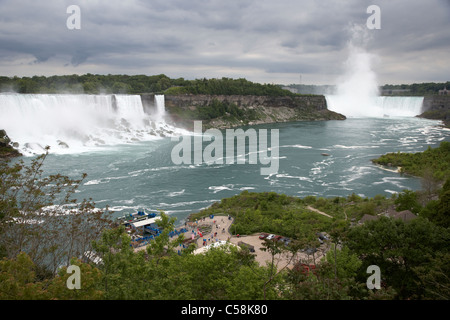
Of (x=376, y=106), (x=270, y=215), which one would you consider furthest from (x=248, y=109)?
(x=270, y=215)

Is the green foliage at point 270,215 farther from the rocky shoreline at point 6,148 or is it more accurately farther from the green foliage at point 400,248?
the rocky shoreline at point 6,148

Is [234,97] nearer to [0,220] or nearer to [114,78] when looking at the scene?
[114,78]

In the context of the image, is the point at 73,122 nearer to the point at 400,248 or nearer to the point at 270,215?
the point at 270,215

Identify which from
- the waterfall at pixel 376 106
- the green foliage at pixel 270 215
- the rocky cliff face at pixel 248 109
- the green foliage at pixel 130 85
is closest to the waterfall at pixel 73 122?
the rocky cliff face at pixel 248 109
